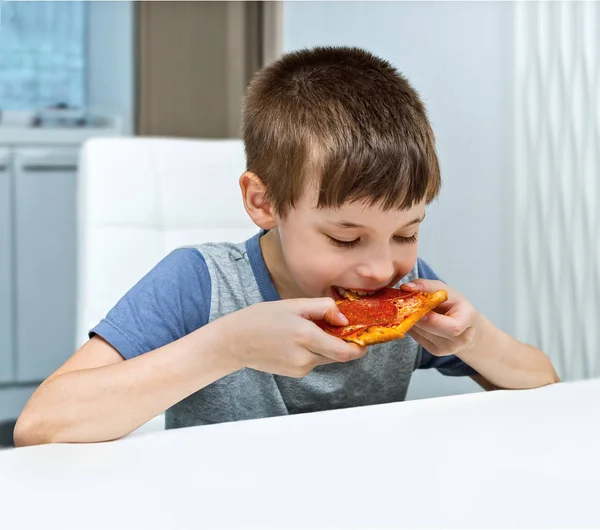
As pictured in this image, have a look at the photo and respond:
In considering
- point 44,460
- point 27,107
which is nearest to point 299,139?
point 44,460

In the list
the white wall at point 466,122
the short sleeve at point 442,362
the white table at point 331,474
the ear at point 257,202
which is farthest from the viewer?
the white wall at point 466,122

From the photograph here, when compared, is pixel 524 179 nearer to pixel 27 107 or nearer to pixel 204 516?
pixel 204 516

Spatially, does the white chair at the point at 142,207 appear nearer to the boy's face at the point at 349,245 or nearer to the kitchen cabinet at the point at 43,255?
the boy's face at the point at 349,245

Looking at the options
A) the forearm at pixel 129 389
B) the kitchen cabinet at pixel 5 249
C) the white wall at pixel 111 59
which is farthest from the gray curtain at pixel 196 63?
the forearm at pixel 129 389

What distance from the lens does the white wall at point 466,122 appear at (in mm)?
2107

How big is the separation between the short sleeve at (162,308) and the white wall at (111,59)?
2285mm

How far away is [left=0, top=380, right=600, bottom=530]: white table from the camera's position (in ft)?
1.73

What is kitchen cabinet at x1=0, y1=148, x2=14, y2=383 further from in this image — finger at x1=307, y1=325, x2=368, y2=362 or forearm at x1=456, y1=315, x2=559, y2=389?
finger at x1=307, y1=325, x2=368, y2=362

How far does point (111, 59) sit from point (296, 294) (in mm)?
2606

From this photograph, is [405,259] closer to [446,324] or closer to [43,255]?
[446,324]

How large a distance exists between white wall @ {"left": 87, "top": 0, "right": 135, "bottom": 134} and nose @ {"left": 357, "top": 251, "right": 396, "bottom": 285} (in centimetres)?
249

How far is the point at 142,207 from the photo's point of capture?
1492 millimetres

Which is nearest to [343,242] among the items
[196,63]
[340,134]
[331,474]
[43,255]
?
[340,134]

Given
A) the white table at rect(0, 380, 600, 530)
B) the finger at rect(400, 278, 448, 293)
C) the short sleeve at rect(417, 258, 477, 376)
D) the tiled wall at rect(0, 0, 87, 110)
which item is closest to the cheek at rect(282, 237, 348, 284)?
the finger at rect(400, 278, 448, 293)
